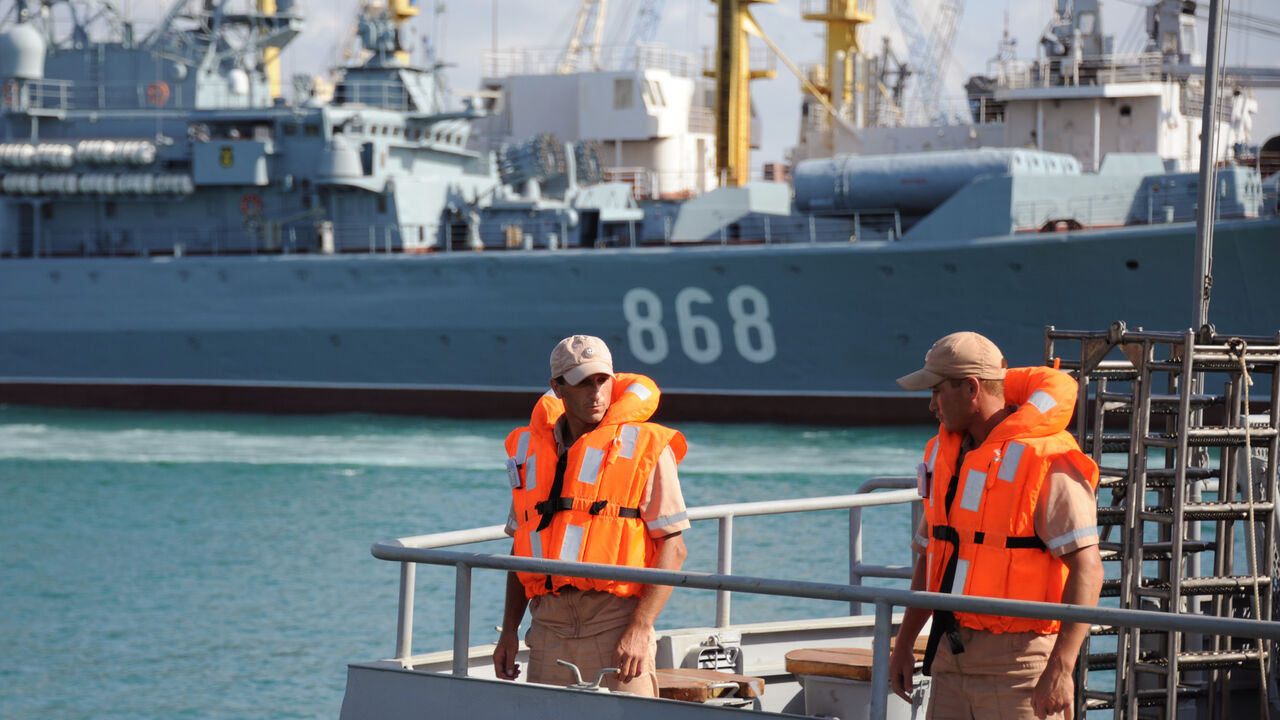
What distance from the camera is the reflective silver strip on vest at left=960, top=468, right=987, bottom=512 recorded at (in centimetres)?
381

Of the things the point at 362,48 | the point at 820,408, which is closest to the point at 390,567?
the point at 820,408

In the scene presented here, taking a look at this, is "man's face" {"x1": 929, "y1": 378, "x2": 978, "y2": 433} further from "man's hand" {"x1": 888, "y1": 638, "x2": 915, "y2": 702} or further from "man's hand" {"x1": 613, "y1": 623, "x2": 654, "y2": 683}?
"man's hand" {"x1": 613, "y1": 623, "x2": 654, "y2": 683}

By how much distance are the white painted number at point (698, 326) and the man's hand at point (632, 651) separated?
18481 mm

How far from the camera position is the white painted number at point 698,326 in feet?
74.5

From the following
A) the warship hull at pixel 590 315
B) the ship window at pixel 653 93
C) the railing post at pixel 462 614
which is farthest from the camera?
the ship window at pixel 653 93

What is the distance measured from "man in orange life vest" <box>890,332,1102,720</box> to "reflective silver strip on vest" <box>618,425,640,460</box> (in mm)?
763

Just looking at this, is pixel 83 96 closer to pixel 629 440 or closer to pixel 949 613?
pixel 629 440

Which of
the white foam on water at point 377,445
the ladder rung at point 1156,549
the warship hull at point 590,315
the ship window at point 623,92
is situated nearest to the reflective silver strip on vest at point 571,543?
the ladder rung at point 1156,549

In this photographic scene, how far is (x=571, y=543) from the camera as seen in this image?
4.25m

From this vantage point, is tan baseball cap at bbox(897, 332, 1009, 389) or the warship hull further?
the warship hull

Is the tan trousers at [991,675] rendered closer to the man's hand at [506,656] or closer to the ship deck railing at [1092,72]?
the man's hand at [506,656]

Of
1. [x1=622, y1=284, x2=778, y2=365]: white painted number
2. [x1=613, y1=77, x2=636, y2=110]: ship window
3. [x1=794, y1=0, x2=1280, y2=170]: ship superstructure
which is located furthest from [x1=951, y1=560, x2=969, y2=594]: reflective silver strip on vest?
[x1=613, y1=77, x2=636, y2=110]: ship window

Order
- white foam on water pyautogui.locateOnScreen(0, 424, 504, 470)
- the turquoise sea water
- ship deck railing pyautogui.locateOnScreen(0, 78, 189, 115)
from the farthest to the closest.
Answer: ship deck railing pyautogui.locateOnScreen(0, 78, 189, 115)
white foam on water pyautogui.locateOnScreen(0, 424, 504, 470)
the turquoise sea water

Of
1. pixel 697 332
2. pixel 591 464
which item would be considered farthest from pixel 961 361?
pixel 697 332
